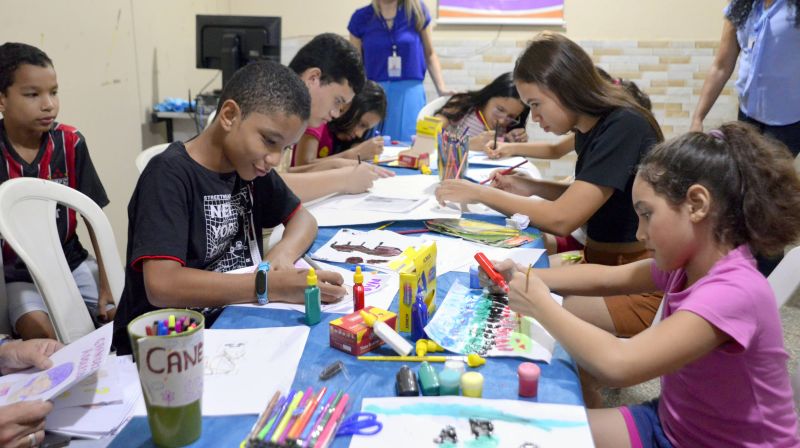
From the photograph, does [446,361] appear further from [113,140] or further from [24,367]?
[113,140]

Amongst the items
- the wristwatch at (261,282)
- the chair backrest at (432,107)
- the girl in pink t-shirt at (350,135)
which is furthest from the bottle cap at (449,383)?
the chair backrest at (432,107)

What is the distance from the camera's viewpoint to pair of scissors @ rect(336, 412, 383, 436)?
871 mm

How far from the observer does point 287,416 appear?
0.86 meters

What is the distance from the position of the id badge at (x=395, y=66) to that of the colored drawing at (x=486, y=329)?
9.00ft

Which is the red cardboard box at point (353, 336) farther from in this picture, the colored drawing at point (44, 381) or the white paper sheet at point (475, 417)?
the colored drawing at point (44, 381)

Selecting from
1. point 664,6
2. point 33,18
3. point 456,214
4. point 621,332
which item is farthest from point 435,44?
point 621,332

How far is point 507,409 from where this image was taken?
926mm

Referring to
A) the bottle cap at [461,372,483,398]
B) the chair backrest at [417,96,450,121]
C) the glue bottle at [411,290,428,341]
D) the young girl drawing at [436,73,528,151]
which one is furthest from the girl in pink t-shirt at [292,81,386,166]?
the bottle cap at [461,372,483,398]

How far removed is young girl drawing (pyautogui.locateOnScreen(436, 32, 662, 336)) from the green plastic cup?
1132 mm

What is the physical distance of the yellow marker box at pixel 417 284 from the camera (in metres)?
1.16

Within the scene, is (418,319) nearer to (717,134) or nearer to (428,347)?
(428,347)

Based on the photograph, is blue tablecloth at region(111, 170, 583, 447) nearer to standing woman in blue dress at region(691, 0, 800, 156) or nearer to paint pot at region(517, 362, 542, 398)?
paint pot at region(517, 362, 542, 398)

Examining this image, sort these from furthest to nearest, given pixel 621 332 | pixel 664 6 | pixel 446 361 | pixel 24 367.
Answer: pixel 664 6 < pixel 621 332 < pixel 24 367 < pixel 446 361

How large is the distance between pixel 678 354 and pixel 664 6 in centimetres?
425
